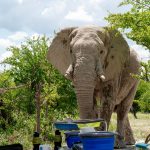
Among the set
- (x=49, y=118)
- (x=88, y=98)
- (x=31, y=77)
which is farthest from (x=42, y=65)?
(x=88, y=98)

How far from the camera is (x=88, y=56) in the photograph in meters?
9.30

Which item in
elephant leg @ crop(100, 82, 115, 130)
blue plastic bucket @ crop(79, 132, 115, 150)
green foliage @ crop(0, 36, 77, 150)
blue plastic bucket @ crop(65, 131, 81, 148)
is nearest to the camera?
blue plastic bucket @ crop(79, 132, 115, 150)

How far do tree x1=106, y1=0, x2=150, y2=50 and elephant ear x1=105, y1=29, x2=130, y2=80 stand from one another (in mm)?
2366

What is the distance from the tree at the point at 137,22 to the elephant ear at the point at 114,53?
7.76 ft

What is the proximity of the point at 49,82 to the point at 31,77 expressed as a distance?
134 centimetres

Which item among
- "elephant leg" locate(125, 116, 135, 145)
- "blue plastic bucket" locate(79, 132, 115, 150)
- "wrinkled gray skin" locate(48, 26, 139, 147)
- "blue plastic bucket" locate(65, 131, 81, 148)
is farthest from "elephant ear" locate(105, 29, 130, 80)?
"blue plastic bucket" locate(79, 132, 115, 150)

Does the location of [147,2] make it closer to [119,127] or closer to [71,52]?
[71,52]

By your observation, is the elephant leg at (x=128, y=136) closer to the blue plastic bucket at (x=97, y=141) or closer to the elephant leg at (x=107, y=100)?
the elephant leg at (x=107, y=100)

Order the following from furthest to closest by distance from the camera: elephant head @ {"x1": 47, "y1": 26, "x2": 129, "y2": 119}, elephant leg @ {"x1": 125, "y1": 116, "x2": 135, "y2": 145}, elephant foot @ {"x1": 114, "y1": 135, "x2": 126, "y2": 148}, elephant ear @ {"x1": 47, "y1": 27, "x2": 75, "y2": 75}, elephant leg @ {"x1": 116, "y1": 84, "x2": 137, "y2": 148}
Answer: elephant leg @ {"x1": 125, "y1": 116, "x2": 135, "y2": 145}, elephant leg @ {"x1": 116, "y1": 84, "x2": 137, "y2": 148}, elephant ear @ {"x1": 47, "y1": 27, "x2": 75, "y2": 75}, elephant head @ {"x1": 47, "y1": 26, "x2": 129, "y2": 119}, elephant foot @ {"x1": 114, "y1": 135, "x2": 126, "y2": 148}

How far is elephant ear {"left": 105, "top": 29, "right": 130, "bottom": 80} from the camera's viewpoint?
10.4m

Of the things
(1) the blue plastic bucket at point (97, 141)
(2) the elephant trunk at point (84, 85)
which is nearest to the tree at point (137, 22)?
(2) the elephant trunk at point (84, 85)

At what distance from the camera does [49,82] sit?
50.8 ft

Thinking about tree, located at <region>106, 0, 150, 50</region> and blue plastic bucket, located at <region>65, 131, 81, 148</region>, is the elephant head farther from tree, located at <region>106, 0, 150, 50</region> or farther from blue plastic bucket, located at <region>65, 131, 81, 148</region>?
blue plastic bucket, located at <region>65, 131, 81, 148</region>

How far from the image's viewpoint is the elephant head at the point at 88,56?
8.88m
